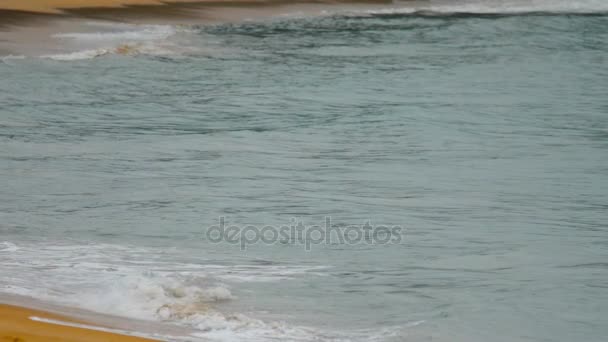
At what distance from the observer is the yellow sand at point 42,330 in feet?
17.1

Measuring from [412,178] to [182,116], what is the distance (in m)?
4.41

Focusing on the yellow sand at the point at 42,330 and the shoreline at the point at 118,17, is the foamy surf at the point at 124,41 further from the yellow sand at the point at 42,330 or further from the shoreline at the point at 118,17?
the yellow sand at the point at 42,330

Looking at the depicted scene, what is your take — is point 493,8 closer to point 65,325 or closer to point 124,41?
point 124,41

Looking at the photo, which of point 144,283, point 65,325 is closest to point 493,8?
point 144,283

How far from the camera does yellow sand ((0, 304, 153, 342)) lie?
5.21m

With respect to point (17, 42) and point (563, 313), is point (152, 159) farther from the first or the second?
point (17, 42)

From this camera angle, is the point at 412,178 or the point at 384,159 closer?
Result: the point at 412,178

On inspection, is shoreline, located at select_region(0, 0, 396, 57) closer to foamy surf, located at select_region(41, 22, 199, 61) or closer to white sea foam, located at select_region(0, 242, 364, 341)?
foamy surf, located at select_region(41, 22, 199, 61)

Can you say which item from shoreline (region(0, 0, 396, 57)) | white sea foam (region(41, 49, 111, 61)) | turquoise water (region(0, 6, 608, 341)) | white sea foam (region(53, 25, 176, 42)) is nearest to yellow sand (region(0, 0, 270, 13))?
shoreline (region(0, 0, 396, 57))

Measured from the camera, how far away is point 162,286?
6742 mm

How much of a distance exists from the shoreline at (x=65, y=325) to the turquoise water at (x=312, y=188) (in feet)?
0.60

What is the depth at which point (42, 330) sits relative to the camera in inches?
212

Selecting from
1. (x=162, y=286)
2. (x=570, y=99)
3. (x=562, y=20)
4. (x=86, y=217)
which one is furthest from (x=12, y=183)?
(x=562, y=20)

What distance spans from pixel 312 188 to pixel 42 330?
16.4 ft
